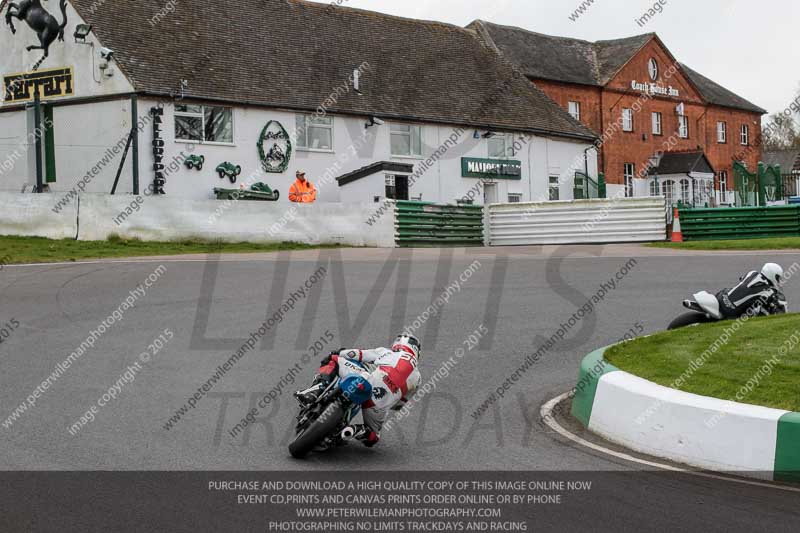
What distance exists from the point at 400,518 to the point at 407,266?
50.5 ft

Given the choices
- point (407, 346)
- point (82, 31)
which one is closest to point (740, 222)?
point (82, 31)

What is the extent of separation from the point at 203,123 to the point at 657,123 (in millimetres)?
32629

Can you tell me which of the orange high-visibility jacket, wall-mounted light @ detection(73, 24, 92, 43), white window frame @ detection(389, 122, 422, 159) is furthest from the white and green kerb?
white window frame @ detection(389, 122, 422, 159)

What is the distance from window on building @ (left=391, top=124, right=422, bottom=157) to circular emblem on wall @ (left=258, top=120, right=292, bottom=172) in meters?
4.94

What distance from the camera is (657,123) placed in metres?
57.3

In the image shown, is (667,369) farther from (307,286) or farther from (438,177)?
(438,177)

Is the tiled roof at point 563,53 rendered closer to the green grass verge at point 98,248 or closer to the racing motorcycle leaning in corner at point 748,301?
the green grass verge at point 98,248

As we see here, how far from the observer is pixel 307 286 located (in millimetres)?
17469

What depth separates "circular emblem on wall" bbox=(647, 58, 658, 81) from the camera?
57.2 metres

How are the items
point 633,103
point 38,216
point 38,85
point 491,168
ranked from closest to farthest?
1. point 38,216
2. point 38,85
3. point 491,168
4. point 633,103

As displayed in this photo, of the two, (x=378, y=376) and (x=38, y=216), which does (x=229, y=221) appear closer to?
(x=38, y=216)

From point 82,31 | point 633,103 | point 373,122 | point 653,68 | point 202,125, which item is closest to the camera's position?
point 82,31

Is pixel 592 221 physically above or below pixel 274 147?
below

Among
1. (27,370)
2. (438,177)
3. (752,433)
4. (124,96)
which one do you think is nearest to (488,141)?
(438,177)
